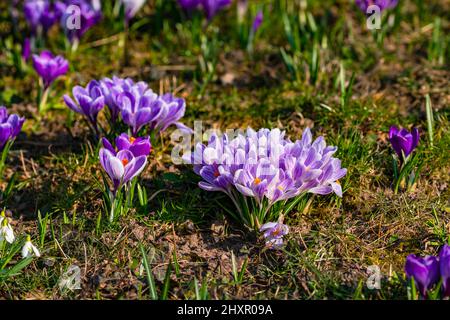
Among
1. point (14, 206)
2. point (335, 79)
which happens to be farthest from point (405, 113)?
point (14, 206)

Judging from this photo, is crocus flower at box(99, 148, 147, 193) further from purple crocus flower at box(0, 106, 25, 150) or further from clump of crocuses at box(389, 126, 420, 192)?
clump of crocuses at box(389, 126, 420, 192)

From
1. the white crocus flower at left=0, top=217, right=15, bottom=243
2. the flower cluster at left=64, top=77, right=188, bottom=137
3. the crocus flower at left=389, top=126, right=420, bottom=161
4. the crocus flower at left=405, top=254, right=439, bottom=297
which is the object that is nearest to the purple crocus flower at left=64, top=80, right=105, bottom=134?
the flower cluster at left=64, top=77, right=188, bottom=137

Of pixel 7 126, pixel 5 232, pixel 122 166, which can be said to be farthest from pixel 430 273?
pixel 7 126

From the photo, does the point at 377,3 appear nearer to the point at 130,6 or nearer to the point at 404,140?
the point at 404,140

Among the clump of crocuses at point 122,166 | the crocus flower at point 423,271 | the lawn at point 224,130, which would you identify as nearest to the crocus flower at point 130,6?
the lawn at point 224,130

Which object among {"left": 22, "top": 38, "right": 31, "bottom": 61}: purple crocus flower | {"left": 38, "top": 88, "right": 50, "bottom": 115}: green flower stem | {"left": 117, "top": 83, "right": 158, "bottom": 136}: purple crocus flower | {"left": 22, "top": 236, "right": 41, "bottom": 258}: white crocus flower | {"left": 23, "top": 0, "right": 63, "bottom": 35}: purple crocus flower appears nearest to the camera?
{"left": 22, "top": 236, "right": 41, "bottom": 258}: white crocus flower
